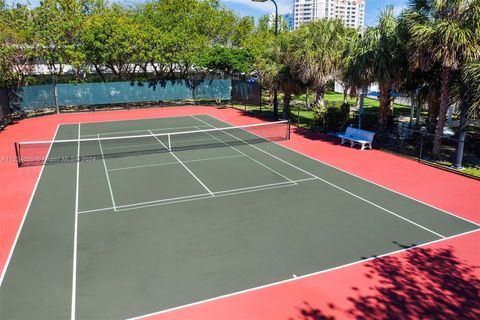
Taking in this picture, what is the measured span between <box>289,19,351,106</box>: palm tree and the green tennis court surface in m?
8.30

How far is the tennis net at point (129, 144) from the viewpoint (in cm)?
1886

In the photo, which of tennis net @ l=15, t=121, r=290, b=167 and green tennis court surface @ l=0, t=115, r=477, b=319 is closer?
green tennis court surface @ l=0, t=115, r=477, b=319

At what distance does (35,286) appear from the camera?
27.5 feet

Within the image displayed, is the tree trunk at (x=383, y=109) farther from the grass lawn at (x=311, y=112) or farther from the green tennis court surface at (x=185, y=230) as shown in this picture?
the green tennis court surface at (x=185, y=230)

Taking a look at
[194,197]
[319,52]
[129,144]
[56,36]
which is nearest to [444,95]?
[319,52]

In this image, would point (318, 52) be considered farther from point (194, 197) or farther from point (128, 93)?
point (128, 93)

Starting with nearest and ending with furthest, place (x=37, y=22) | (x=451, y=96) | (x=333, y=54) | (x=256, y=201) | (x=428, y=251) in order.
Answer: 1. (x=428, y=251)
2. (x=256, y=201)
3. (x=451, y=96)
4. (x=333, y=54)
5. (x=37, y=22)

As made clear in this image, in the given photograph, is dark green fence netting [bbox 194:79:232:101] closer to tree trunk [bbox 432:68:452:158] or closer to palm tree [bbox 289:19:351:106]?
palm tree [bbox 289:19:351:106]

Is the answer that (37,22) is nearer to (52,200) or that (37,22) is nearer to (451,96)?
(52,200)

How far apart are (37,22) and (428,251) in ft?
116

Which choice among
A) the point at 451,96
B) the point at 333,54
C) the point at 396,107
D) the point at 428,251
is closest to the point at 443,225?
the point at 428,251

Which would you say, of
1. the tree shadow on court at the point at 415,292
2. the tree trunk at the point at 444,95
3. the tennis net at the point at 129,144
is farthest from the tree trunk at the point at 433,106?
the tree shadow on court at the point at 415,292

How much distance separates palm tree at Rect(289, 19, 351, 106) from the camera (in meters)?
24.0

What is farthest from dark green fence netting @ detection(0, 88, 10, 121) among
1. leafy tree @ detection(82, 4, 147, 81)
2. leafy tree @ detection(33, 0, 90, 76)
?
leafy tree @ detection(82, 4, 147, 81)
